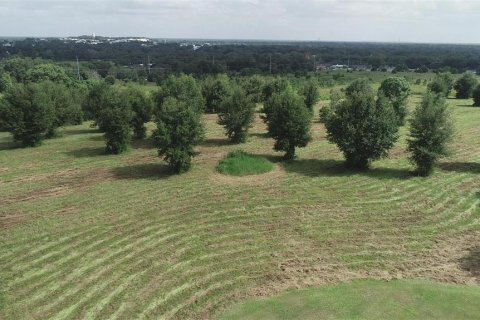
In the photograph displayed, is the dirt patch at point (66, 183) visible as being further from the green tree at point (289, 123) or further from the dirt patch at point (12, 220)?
the green tree at point (289, 123)

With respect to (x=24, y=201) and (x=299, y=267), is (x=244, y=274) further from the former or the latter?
(x=24, y=201)

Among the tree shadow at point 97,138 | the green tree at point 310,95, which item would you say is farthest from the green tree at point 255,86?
the tree shadow at point 97,138

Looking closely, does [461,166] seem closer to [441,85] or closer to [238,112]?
[238,112]

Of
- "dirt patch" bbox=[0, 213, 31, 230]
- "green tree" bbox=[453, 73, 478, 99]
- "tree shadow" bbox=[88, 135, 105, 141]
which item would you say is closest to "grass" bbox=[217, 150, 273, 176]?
A: "dirt patch" bbox=[0, 213, 31, 230]

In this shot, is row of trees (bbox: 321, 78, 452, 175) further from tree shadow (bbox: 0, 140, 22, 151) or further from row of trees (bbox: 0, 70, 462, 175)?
tree shadow (bbox: 0, 140, 22, 151)

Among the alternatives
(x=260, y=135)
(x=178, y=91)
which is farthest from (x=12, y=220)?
(x=260, y=135)

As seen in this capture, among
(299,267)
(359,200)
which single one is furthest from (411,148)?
(299,267)
